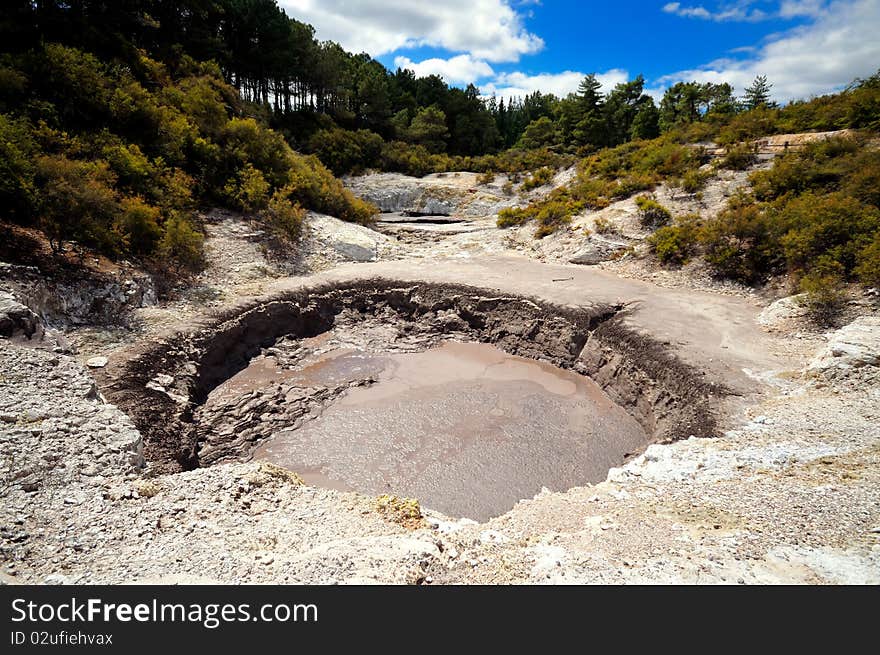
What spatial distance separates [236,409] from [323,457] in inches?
139

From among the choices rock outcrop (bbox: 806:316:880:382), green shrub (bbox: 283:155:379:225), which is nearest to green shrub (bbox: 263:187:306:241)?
green shrub (bbox: 283:155:379:225)

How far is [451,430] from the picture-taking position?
12211mm

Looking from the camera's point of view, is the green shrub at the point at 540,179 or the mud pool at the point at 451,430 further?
the green shrub at the point at 540,179

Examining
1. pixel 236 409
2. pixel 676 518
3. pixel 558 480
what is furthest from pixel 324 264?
pixel 676 518

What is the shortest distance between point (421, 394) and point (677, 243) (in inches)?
571

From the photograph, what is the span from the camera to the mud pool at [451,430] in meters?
10.3

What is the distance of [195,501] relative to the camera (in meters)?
6.57

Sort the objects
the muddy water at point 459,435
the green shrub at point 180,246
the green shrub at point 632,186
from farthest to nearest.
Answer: the green shrub at point 632,186, the green shrub at point 180,246, the muddy water at point 459,435

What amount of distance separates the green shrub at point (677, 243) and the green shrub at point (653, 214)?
1.97m

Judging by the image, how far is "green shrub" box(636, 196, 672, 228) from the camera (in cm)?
2253

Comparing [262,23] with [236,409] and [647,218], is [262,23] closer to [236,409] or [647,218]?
[647,218]

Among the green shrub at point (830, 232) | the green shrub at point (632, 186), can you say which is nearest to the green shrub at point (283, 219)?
the green shrub at point (632, 186)

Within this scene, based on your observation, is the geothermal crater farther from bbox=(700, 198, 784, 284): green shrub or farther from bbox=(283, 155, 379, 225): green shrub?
bbox=(283, 155, 379, 225): green shrub

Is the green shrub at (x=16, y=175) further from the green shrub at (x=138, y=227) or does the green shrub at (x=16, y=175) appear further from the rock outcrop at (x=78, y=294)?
the green shrub at (x=138, y=227)
